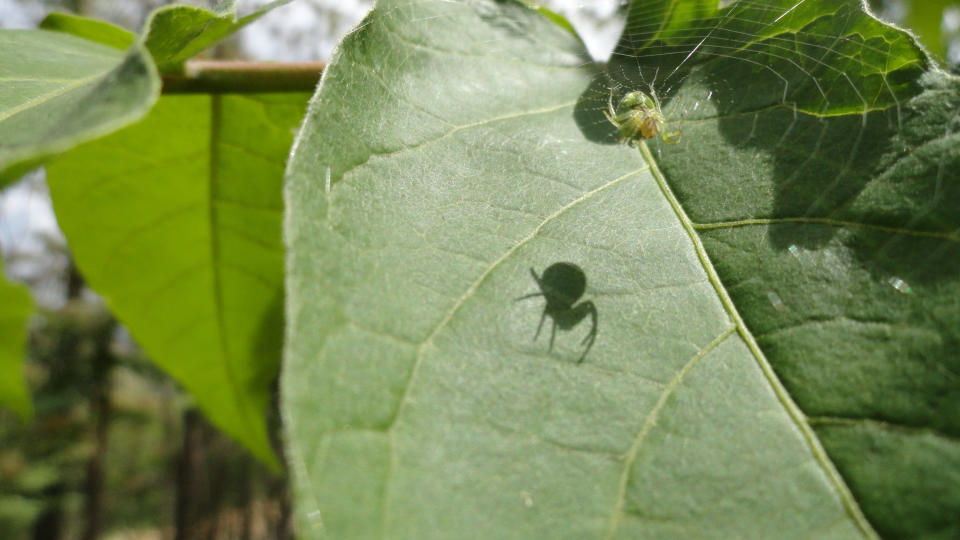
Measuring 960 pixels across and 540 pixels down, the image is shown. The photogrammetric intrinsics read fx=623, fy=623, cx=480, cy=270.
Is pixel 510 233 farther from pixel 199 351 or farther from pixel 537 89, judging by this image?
pixel 199 351

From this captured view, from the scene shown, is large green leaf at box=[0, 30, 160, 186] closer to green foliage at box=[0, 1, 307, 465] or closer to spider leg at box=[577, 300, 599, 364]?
green foliage at box=[0, 1, 307, 465]

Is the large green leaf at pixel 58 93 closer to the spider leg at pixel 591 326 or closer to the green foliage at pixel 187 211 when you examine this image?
the green foliage at pixel 187 211

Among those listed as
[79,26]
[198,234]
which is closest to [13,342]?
[198,234]

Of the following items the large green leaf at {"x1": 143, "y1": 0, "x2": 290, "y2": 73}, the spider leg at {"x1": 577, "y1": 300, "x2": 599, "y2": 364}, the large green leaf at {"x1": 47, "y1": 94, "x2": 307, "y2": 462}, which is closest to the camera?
the spider leg at {"x1": 577, "y1": 300, "x2": 599, "y2": 364}

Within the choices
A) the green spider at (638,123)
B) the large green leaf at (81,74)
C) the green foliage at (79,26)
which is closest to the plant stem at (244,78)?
the large green leaf at (81,74)

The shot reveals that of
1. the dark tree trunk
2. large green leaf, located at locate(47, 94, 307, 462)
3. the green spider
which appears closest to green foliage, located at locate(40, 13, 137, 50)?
large green leaf, located at locate(47, 94, 307, 462)
